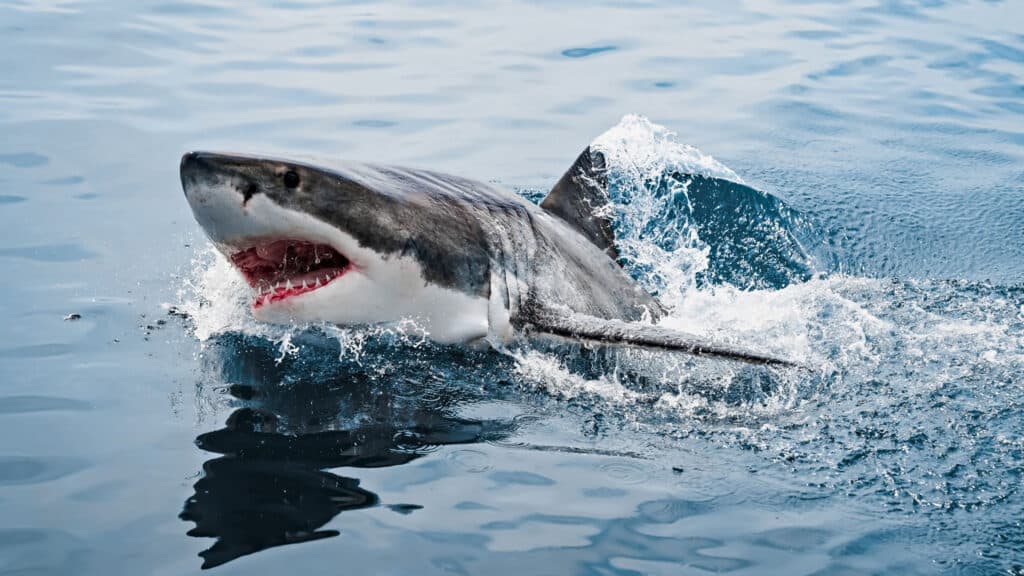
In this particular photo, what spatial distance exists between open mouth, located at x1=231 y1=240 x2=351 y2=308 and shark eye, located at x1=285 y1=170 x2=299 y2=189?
0.27m

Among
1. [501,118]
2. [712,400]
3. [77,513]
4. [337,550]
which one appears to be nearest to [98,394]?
[77,513]

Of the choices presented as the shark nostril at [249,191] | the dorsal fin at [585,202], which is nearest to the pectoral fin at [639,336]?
the dorsal fin at [585,202]

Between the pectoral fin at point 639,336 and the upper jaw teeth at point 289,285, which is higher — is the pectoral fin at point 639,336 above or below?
below

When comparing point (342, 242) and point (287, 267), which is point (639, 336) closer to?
point (342, 242)

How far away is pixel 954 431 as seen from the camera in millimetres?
4477

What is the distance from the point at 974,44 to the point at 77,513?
1377cm

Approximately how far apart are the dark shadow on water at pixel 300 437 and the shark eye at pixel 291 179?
2.98 ft

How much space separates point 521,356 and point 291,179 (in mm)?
1325

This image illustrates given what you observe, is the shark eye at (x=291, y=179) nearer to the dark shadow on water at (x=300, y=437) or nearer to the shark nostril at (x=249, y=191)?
the shark nostril at (x=249, y=191)

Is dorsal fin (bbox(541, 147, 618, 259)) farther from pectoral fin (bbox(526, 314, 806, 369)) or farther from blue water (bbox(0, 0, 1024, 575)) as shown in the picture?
pectoral fin (bbox(526, 314, 806, 369))

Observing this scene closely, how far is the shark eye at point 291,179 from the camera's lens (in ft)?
14.1

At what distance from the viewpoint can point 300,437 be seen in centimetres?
424

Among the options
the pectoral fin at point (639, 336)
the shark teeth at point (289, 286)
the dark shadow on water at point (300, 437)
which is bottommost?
the dark shadow on water at point (300, 437)

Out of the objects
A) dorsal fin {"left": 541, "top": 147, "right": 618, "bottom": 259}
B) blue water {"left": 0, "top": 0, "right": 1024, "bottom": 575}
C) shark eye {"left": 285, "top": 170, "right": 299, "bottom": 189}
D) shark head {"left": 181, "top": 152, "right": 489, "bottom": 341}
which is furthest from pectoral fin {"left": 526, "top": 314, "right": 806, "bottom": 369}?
shark eye {"left": 285, "top": 170, "right": 299, "bottom": 189}
